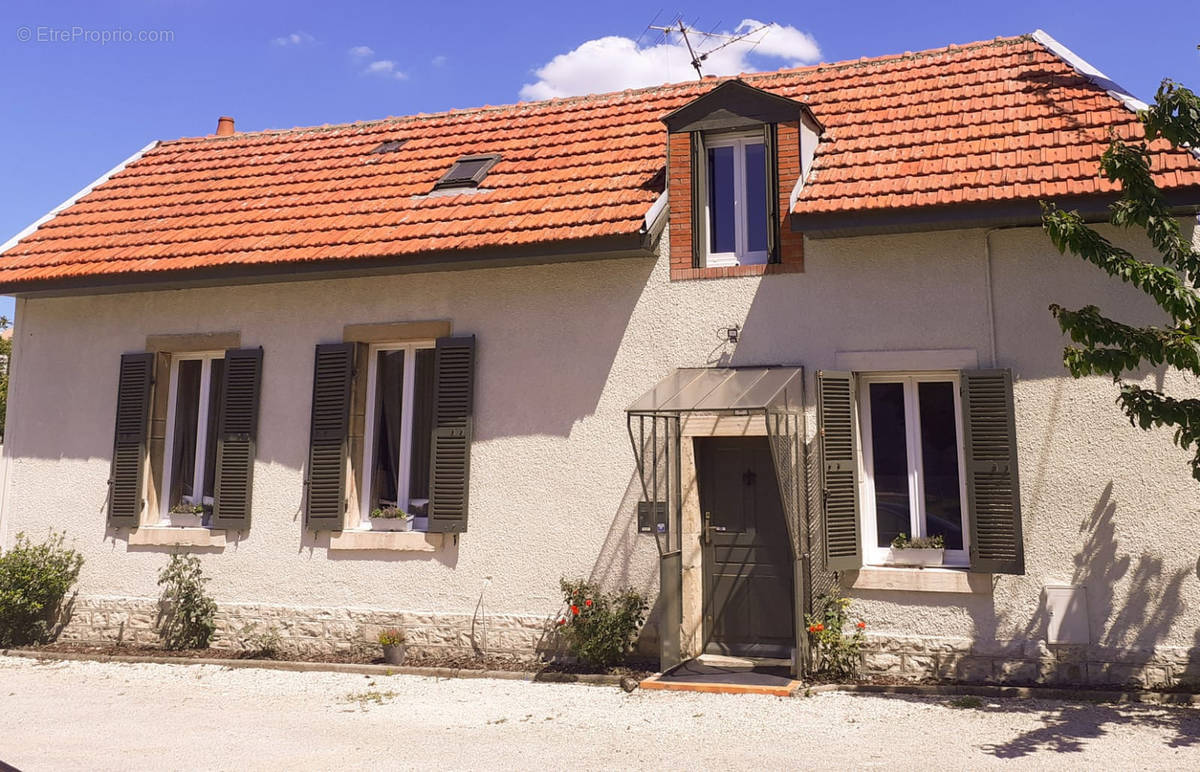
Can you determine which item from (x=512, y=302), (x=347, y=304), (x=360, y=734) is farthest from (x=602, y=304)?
(x=360, y=734)

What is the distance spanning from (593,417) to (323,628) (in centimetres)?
353

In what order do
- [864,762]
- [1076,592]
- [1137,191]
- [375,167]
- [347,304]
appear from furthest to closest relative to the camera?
1. [375,167]
2. [347,304]
3. [1076,592]
4. [1137,191]
5. [864,762]

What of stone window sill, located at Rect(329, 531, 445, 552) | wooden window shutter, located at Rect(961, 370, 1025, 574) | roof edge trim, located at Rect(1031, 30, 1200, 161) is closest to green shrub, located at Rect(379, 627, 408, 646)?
stone window sill, located at Rect(329, 531, 445, 552)

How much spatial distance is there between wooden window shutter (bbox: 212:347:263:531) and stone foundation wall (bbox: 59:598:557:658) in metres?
1.00

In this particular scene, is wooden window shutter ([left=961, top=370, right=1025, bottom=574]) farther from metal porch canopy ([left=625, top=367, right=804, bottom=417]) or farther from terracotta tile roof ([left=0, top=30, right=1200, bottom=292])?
terracotta tile roof ([left=0, top=30, right=1200, bottom=292])

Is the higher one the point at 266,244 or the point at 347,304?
the point at 266,244

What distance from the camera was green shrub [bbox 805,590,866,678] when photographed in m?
8.13

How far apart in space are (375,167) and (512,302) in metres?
3.32

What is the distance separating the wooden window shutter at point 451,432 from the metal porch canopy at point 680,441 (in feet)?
5.71

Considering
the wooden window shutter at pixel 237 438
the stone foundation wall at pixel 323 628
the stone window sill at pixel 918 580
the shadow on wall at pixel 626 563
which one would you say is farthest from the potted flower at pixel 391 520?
the stone window sill at pixel 918 580

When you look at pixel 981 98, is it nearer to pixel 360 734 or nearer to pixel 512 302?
pixel 512 302

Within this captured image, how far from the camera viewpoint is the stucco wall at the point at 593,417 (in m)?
7.88

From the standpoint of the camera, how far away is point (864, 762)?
6.00m

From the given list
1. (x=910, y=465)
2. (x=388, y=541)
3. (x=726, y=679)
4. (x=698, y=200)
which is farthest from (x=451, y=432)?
(x=910, y=465)
